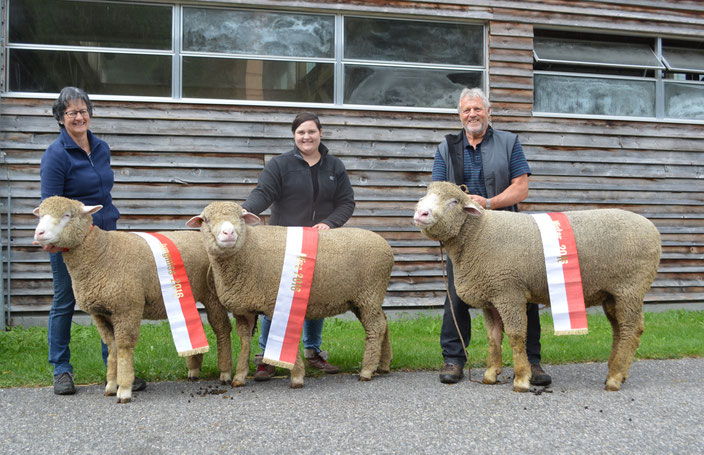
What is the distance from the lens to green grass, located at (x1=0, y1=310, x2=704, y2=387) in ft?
17.1

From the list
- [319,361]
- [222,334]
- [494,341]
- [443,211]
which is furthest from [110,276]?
[494,341]

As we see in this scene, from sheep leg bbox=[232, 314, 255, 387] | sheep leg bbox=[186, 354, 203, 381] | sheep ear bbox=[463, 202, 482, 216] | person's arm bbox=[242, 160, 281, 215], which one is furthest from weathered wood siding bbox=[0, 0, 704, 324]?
sheep ear bbox=[463, 202, 482, 216]

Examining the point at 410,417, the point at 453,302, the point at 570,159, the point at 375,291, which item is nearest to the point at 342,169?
the point at 375,291

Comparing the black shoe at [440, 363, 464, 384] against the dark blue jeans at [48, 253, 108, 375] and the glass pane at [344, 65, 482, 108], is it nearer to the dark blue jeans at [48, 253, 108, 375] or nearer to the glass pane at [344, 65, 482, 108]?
the dark blue jeans at [48, 253, 108, 375]

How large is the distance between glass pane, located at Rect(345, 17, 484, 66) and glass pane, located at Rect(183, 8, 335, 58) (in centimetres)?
37

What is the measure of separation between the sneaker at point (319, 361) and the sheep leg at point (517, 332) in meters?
1.57

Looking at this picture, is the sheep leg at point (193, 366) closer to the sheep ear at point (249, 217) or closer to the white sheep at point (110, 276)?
the white sheep at point (110, 276)

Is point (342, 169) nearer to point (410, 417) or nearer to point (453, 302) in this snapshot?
point (453, 302)

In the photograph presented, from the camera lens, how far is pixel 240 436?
3600mm

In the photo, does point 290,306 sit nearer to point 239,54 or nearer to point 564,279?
point 564,279

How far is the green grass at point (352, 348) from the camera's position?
5.23 m

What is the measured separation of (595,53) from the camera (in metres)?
9.03

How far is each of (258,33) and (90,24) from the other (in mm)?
2112

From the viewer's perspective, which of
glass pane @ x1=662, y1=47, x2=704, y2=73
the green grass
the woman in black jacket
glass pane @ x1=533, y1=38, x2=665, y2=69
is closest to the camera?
the woman in black jacket
